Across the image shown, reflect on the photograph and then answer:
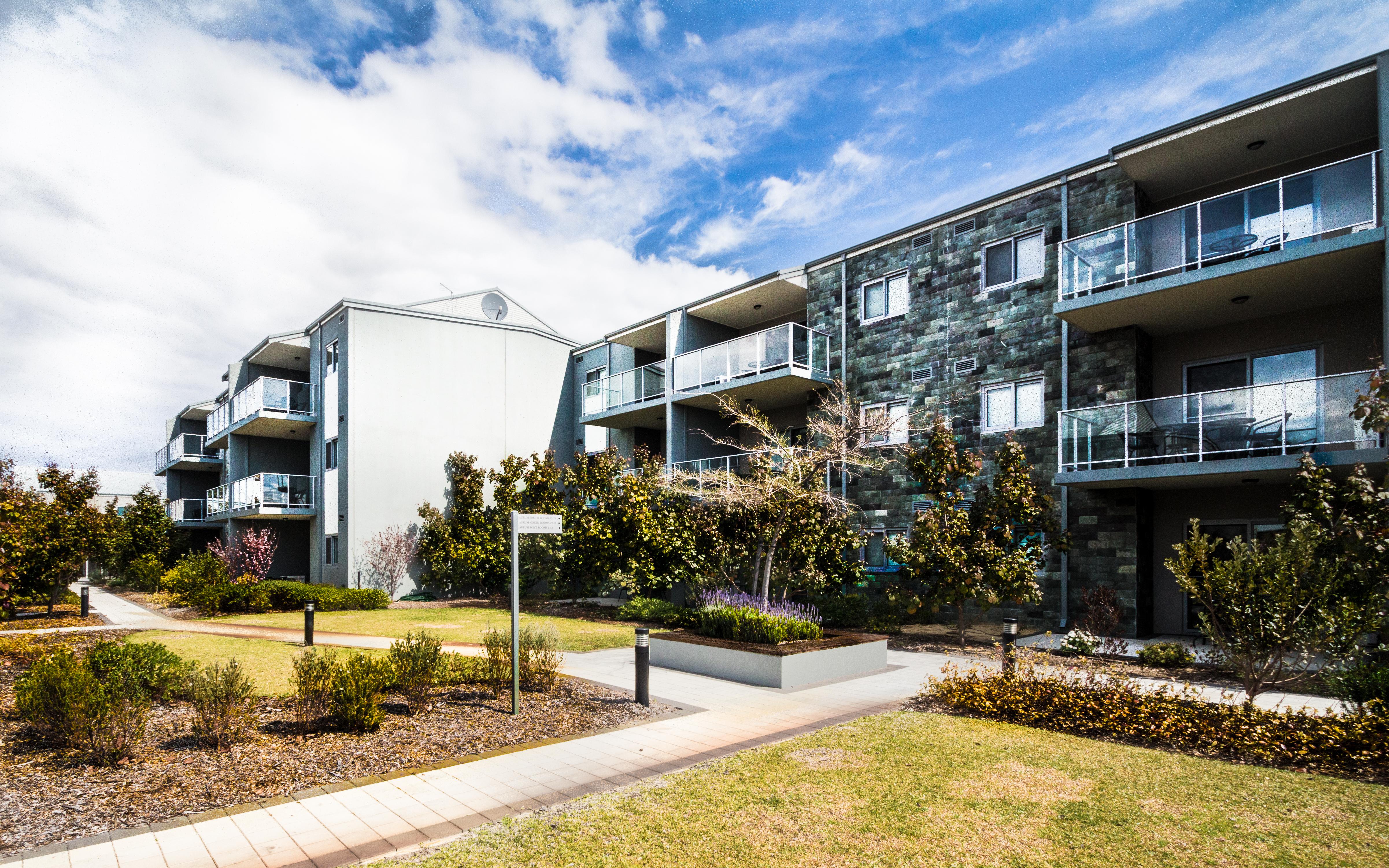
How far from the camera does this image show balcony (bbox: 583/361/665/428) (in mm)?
23578

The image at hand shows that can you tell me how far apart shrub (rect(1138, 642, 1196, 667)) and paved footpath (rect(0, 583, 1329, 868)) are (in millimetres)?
1946

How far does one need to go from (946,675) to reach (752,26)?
1000 cm

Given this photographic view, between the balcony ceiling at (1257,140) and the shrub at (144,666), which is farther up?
the balcony ceiling at (1257,140)

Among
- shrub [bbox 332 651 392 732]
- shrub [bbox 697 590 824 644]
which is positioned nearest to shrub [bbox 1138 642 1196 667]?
shrub [bbox 697 590 824 644]

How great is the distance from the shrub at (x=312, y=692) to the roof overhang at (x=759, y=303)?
15.8m

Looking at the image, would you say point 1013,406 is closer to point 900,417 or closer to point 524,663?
point 900,417

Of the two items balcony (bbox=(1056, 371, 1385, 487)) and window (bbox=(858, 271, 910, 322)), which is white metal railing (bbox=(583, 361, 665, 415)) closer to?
window (bbox=(858, 271, 910, 322))

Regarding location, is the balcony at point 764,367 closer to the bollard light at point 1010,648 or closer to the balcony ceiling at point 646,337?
the balcony ceiling at point 646,337

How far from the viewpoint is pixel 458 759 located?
266 inches

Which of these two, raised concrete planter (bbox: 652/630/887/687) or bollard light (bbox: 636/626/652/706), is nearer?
bollard light (bbox: 636/626/652/706)

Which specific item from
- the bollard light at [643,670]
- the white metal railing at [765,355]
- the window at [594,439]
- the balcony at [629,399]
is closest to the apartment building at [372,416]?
the window at [594,439]

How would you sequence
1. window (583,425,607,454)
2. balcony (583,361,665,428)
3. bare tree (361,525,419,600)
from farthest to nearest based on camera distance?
window (583,425,607,454), bare tree (361,525,419,600), balcony (583,361,665,428)

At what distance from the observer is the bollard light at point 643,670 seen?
355 inches

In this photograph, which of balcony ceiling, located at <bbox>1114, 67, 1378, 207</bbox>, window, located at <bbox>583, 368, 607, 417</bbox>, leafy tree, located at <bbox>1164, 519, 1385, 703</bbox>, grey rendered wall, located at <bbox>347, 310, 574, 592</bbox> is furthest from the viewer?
window, located at <bbox>583, 368, 607, 417</bbox>
